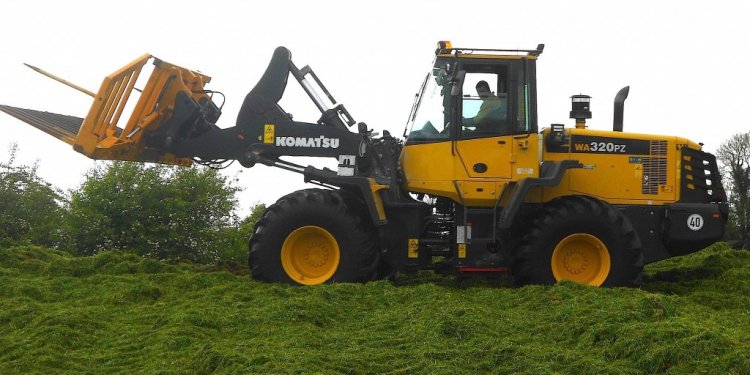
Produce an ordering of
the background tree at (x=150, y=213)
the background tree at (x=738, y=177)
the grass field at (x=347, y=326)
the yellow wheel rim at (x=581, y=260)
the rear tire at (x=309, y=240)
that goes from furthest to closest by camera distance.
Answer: the background tree at (x=738, y=177), the background tree at (x=150, y=213), the yellow wheel rim at (x=581, y=260), the rear tire at (x=309, y=240), the grass field at (x=347, y=326)

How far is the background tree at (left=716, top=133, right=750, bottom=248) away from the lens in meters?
40.0

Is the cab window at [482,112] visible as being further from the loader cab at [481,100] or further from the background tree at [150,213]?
the background tree at [150,213]

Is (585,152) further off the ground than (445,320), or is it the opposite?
(585,152)

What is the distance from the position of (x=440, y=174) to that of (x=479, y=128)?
0.74m

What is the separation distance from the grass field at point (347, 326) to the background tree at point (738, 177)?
30574 millimetres

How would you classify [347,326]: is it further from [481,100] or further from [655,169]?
[655,169]

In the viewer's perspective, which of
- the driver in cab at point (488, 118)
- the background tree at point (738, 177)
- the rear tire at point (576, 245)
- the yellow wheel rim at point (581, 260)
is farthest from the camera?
the background tree at point (738, 177)

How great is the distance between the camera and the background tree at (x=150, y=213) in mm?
26047

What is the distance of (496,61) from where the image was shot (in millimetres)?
11336

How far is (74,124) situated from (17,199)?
17.7 meters

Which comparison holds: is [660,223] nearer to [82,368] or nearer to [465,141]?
[465,141]

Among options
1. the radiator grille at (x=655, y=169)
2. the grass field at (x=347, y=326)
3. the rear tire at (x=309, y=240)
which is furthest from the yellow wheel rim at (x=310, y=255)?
the radiator grille at (x=655, y=169)

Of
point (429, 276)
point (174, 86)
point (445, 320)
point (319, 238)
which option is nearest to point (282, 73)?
point (174, 86)

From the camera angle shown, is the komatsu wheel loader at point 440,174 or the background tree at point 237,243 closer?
the komatsu wheel loader at point 440,174
